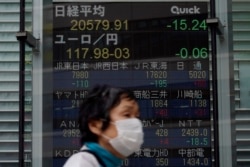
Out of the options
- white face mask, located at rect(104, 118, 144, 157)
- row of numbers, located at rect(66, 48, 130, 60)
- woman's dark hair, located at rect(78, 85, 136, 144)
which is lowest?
white face mask, located at rect(104, 118, 144, 157)

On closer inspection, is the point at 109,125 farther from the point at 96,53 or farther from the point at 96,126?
the point at 96,53

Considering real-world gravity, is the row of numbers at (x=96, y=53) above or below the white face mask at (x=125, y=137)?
above

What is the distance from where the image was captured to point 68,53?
519 cm

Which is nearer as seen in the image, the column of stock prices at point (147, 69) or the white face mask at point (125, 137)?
the white face mask at point (125, 137)

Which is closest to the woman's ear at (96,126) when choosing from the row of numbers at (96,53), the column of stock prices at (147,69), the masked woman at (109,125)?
the masked woman at (109,125)

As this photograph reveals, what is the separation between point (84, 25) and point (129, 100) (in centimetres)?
339

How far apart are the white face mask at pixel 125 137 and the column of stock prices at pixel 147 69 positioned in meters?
3.15

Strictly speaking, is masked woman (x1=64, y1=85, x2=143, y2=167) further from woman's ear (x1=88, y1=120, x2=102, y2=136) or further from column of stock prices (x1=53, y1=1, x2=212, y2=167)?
column of stock prices (x1=53, y1=1, x2=212, y2=167)

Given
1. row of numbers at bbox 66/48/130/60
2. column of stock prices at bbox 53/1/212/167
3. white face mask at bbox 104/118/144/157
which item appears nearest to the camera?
white face mask at bbox 104/118/144/157

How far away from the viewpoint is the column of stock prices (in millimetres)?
5020

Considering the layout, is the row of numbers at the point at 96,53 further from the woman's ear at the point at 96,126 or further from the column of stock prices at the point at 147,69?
the woman's ear at the point at 96,126

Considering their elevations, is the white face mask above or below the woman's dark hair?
below

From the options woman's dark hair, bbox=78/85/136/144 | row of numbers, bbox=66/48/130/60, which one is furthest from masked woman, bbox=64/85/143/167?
row of numbers, bbox=66/48/130/60

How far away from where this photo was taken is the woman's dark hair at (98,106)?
1.85 meters
